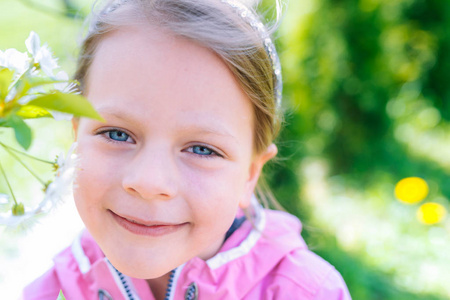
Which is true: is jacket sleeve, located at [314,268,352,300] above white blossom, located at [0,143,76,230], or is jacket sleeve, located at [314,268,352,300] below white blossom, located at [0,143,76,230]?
below

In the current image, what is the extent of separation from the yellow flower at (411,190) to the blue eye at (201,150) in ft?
9.91

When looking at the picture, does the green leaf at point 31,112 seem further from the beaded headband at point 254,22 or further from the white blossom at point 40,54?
the beaded headband at point 254,22

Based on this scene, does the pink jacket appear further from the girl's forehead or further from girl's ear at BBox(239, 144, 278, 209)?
the girl's forehead

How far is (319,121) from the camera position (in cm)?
403

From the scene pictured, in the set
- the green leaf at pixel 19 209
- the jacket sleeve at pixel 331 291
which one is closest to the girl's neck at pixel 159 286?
the jacket sleeve at pixel 331 291

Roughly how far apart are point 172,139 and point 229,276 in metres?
0.46

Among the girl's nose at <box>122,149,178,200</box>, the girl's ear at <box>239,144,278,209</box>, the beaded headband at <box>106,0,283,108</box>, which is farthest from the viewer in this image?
the girl's ear at <box>239,144,278,209</box>

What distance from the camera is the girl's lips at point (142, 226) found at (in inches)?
38.3

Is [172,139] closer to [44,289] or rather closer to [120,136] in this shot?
[120,136]

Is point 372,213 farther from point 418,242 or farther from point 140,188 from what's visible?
point 140,188

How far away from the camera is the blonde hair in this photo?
3.36 ft

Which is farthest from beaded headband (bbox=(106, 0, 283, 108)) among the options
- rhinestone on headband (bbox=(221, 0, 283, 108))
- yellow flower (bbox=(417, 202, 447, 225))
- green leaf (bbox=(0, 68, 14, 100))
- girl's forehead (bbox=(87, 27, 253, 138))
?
yellow flower (bbox=(417, 202, 447, 225))

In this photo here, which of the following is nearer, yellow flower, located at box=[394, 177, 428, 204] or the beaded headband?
the beaded headband

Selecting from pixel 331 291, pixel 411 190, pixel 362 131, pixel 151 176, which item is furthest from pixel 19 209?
pixel 362 131
